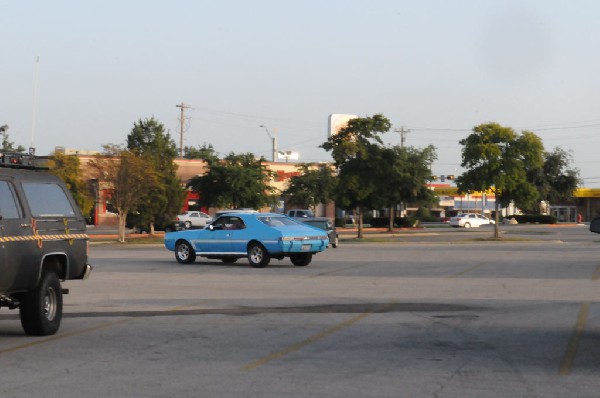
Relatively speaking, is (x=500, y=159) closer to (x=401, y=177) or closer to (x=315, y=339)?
(x=401, y=177)

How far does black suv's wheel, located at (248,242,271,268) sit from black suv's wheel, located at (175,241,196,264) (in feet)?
8.11

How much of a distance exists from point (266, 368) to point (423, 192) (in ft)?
221

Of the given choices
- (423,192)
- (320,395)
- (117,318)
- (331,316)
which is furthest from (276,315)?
(423,192)

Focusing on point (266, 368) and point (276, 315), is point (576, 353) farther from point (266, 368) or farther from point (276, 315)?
point (276, 315)

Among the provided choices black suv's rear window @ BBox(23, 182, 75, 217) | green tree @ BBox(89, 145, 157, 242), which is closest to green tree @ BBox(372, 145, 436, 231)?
green tree @ BBox(89, 145, 157, 242)

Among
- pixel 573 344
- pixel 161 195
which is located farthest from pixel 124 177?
pixel 573 344

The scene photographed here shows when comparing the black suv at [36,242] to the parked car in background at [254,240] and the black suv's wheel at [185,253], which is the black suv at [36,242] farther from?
the black suv's wheel at [185,253]

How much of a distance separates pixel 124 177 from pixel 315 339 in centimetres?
3774

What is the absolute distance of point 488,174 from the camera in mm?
55375

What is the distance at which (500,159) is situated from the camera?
55.4m

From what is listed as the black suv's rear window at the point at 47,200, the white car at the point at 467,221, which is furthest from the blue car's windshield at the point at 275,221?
the white car at the point at 467,221

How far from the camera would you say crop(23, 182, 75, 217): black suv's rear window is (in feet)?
45.0

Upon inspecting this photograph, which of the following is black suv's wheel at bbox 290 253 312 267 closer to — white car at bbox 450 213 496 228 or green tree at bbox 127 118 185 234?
green tree at bbox 127 118 185 234

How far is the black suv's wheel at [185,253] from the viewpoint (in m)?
32.0
